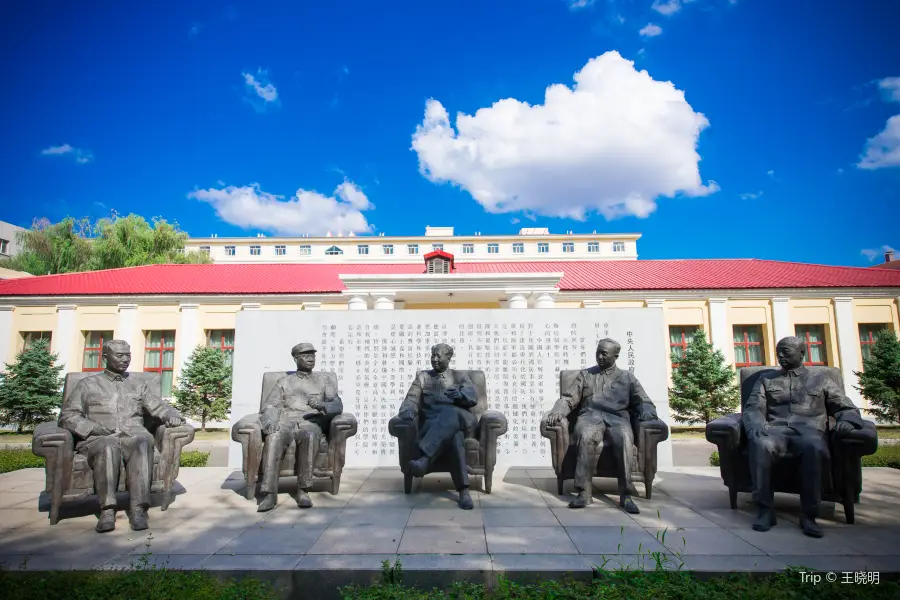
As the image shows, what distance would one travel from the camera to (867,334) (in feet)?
52.9

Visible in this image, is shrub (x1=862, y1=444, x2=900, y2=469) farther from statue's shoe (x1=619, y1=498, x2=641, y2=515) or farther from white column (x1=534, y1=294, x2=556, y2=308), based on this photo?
white column (x1=534, y1=294, x2=556, y2=308)

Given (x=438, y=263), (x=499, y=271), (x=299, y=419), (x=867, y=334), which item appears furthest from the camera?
(x=499, y=271)

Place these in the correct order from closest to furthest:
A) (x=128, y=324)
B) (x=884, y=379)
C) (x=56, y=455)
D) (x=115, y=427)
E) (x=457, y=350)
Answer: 1. (x=56, y=455)
2. (x=115, y=427)
3. (x=457, y=350)
4. (x=884, y=379)
5. (x=128, y=324)

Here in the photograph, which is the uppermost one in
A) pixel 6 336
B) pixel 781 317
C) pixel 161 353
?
pixel 781 317

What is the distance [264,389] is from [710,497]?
436 cm

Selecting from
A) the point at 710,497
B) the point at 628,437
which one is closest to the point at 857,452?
the point at 710,497

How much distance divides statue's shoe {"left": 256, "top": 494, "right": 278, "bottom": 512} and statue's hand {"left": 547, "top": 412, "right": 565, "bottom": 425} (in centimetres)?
243

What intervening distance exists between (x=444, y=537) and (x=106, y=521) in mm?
A: 2423

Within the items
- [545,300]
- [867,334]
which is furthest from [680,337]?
[867,334]

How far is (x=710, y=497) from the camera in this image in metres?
4.46

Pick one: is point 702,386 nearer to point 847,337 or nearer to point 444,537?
point 847,337

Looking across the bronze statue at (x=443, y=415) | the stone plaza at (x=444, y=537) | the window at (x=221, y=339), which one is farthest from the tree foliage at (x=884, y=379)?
the window at (x=221, y=339)

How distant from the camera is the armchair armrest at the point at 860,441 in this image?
347cm

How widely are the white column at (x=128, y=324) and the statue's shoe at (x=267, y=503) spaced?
15.2m
